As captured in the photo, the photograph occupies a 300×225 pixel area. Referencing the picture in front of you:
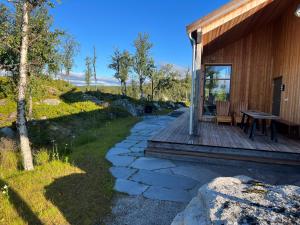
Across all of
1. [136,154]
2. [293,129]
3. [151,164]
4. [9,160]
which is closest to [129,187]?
[151,164]

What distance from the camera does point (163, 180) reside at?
12.7 ft

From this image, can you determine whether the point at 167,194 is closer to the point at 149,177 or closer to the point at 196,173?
the point at 149,177

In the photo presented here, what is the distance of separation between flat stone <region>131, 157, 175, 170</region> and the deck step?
0.93 ft

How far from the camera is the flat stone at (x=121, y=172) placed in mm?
4012

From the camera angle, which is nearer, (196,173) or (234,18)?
(196,173)

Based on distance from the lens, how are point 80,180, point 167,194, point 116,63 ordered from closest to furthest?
point 167,194
point 80,180
point 116,63

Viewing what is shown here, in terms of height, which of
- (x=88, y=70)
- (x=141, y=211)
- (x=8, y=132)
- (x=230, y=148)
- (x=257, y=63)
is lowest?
(x=141, y=211)

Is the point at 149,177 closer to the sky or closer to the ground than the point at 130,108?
closer to the ground

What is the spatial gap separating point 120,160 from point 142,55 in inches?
589

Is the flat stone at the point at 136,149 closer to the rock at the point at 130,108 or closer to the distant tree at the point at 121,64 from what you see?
the rock at the point at 130,108

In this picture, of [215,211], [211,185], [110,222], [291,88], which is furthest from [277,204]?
[291,88]

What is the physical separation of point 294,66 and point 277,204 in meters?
6.26

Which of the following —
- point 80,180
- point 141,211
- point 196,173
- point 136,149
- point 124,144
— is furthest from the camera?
point 124,144

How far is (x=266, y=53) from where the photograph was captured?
8547 mm
